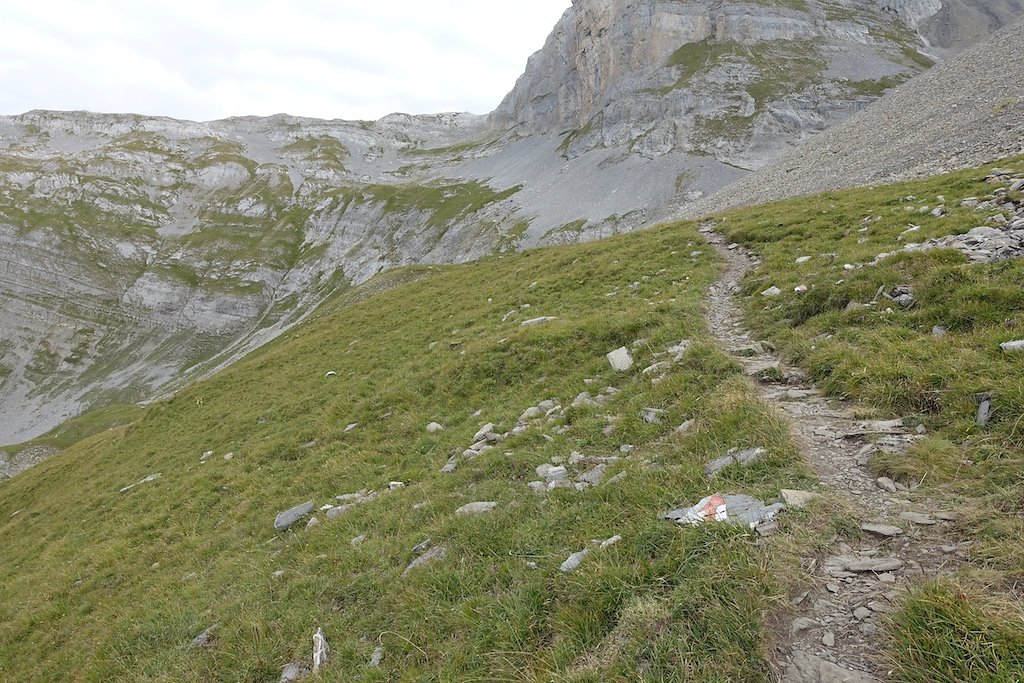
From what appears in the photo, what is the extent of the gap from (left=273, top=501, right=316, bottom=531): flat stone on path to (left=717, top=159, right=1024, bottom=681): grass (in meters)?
11.3

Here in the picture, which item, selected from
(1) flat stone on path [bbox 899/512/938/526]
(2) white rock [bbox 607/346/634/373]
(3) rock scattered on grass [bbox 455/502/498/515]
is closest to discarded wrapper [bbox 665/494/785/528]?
(1) flat stone on path [bbox 899/512/938/526]

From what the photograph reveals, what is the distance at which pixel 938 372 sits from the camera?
24.0 feet

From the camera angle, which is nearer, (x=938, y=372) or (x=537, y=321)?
(x=938, y=372)

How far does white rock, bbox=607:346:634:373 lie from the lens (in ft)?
41.4

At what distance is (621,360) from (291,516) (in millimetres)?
9179

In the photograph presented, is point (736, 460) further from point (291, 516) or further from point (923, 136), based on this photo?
point (923, 136)

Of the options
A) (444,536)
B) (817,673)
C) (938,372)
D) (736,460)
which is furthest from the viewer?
(444,536)

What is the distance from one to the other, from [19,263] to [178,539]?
174 meters

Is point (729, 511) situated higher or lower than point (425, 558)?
higher

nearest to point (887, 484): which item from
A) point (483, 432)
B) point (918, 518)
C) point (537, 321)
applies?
point (918, 518)

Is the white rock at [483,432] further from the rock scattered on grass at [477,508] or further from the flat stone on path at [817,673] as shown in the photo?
the flat stone on path at [817,673]

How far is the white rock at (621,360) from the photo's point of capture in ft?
41.4

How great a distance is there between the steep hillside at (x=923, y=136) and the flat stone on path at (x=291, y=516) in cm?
3423

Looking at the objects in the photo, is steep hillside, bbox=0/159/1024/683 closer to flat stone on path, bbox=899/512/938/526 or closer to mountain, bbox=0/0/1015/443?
flat stone on path, bbox=899/512/938/526
